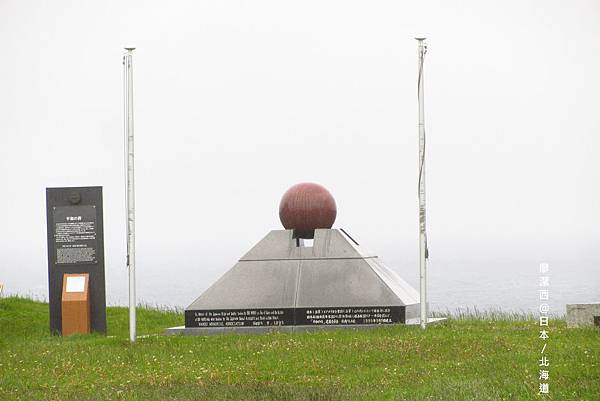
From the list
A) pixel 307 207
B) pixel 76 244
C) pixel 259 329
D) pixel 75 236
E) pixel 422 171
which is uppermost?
pixel 422 171

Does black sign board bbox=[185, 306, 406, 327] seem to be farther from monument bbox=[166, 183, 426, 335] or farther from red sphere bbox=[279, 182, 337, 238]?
red sphere bbox=[279, 182, 337, 238]

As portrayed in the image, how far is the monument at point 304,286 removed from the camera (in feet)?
63.4

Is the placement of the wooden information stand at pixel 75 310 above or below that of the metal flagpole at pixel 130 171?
below

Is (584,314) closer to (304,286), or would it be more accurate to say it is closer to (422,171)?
(422,171)

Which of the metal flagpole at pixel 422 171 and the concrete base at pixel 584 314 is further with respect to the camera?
the metal flagpole at pixel 422 171

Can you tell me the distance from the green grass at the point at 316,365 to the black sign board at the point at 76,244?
0.99 m

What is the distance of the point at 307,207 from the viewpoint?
68.4 feet

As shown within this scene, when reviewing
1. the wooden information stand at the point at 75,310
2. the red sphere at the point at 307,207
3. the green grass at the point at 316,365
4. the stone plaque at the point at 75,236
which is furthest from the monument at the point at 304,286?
the stone plaque at the point at 75,236

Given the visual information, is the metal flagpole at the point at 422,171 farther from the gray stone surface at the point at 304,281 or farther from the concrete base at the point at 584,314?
the concrete base at the point at 584,314

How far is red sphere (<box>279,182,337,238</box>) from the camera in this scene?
20.9 m

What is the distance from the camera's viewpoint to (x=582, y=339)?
51.6 ft

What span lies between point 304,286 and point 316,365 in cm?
534

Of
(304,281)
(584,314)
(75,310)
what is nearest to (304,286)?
(304,281)

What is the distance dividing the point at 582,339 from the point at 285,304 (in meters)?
5.95
